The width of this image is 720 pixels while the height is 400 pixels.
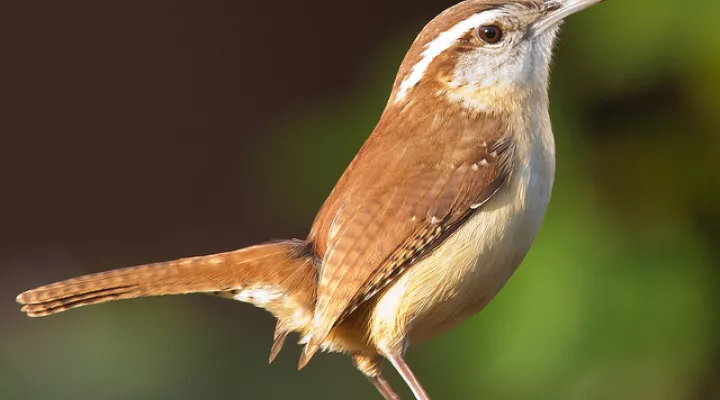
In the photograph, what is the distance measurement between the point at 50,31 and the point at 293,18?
5.53 feet

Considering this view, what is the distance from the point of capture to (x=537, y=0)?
293 centimetres

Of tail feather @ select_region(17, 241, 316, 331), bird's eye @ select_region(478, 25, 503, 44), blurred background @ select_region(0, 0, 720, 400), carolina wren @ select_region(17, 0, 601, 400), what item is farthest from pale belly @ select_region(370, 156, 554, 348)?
blurred background @ select_region(0, 0, 720, 400)

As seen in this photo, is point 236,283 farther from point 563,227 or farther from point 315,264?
point 563,227

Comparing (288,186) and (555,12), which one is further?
(288,186)

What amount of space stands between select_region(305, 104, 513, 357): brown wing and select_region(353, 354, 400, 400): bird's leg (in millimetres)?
317

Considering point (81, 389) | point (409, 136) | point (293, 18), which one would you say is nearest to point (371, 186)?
point (409, 136)

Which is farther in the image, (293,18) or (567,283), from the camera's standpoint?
(293,18)

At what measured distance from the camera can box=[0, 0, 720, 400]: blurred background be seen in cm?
418

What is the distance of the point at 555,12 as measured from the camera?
2.92 meters

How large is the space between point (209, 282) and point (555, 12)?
1.12 meters

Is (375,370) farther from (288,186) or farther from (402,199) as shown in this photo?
(288,186)

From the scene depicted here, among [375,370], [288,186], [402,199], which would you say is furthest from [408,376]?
[288,186]

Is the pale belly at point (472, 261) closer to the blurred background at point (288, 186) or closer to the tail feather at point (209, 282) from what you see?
the tail feather at point (209, 282)

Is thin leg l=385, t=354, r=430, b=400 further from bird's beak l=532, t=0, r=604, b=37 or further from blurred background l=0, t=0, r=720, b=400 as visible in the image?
blurred background l=0, t=0, r=720, b=400
